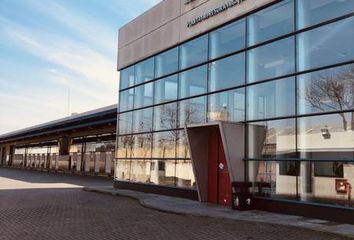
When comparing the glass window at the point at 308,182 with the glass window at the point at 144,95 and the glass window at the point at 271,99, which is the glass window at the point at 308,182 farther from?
the glass window at the point at 144,95

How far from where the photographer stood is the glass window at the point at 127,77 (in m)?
23.6

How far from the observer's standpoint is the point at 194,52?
1853cm

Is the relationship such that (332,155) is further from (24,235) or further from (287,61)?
(24,235)

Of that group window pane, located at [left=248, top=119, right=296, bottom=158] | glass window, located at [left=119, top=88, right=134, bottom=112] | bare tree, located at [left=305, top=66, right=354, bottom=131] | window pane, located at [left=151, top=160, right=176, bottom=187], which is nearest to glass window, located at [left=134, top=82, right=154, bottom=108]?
glass window, located at [left=119, top=88, right=134, bottom=112]

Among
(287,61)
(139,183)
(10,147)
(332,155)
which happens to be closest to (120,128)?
(139,183)

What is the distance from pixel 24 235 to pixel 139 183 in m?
11.7

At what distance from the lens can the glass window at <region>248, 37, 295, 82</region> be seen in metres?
13.9

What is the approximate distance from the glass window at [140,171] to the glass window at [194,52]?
16.8 ft

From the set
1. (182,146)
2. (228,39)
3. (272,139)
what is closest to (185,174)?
(182,146)

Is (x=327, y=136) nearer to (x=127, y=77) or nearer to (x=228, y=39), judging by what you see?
(x=228, y=39)

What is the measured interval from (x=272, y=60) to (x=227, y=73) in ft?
7.51

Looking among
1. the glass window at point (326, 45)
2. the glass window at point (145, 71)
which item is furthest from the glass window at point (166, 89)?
the glass window at point (326, 45)

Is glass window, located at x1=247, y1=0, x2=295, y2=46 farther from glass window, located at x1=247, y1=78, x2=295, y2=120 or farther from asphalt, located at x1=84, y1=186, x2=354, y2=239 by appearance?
asphalt, located at x1=84, y1=186, x2=354, y2=239

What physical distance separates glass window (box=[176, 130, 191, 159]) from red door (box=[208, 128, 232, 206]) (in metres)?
1.28
